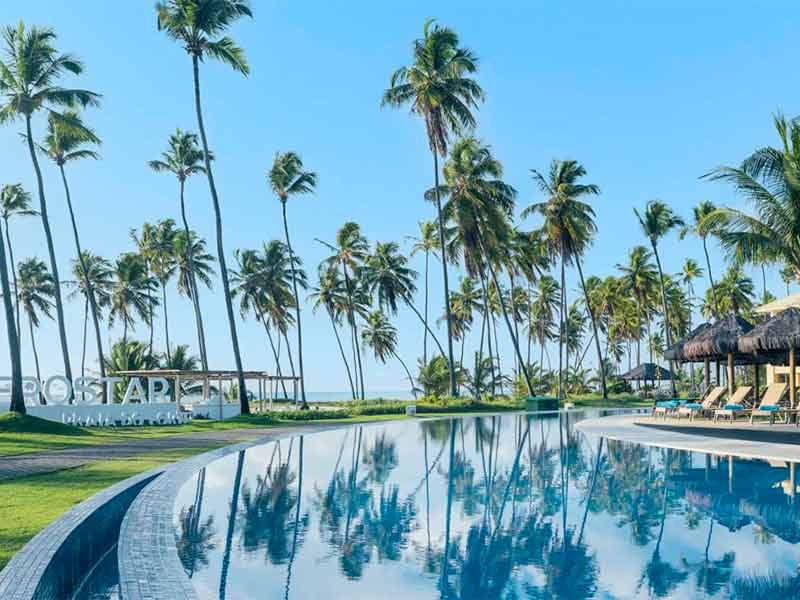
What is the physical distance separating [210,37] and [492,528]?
24.5m

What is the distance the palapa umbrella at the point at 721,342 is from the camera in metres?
20.7

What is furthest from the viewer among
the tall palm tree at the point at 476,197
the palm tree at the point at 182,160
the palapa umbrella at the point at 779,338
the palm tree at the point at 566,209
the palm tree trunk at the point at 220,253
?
the palm tree at the point at 566,209

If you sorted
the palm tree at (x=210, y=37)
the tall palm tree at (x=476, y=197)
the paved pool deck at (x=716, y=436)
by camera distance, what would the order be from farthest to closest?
the tall palm tree at (x=476, y=197), the palm tree at (x=210, y=37), the paved pool deck at (x=716, y=436)

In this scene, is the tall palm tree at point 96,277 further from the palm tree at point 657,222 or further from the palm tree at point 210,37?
the palm tree at point 657,222

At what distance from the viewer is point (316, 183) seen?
3766cm

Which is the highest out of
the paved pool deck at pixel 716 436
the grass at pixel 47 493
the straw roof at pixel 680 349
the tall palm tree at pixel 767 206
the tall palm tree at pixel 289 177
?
the tall palm tree at pixel 289 177

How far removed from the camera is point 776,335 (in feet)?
62.9

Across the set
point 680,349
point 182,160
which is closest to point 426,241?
point 182,160

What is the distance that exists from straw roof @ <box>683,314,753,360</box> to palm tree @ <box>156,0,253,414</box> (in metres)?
15.9

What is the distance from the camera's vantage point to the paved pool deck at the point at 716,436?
14273mm

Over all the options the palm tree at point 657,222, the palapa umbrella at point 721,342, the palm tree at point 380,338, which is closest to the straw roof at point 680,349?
the palapa umbrella at point 721,342

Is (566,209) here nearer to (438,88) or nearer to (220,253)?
(438,88)

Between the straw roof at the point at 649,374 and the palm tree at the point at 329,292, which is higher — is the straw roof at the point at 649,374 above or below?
below

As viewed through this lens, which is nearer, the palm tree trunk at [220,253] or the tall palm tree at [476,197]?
the palm tree trunk at [220,253]
